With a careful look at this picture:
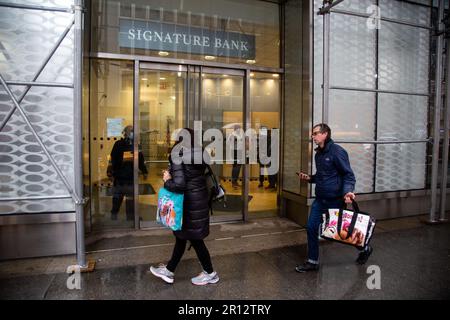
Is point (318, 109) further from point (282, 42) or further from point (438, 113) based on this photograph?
point (438, 113)

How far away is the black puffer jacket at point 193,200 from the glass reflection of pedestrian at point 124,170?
261 cm

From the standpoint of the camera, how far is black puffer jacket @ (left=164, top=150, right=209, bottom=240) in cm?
353

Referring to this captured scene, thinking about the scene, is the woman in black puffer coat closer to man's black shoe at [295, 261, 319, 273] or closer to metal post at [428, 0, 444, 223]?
man's black shoe at [295, 261, 319, 273]

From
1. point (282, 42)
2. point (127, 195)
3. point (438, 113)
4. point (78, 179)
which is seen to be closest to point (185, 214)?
point (78, 179)

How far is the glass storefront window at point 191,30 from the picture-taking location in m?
5.78

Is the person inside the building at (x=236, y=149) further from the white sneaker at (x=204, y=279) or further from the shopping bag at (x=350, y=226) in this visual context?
the white sneaker at (x=204, y=279)

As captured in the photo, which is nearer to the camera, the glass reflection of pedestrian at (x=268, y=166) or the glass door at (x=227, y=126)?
the glass door at (x=227, y=126)

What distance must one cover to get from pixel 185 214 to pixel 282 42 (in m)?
4.67

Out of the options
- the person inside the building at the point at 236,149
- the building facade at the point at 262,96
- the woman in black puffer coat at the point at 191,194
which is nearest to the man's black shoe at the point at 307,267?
the woman in black puffer coat at the point at 191,194

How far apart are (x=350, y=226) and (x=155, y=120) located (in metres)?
3.85

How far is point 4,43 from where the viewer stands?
4324 millimetres


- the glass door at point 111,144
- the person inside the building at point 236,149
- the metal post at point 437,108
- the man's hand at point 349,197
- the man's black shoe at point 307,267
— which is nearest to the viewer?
the man's hand at point 349,197

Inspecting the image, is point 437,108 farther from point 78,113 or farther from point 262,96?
point 78,113
